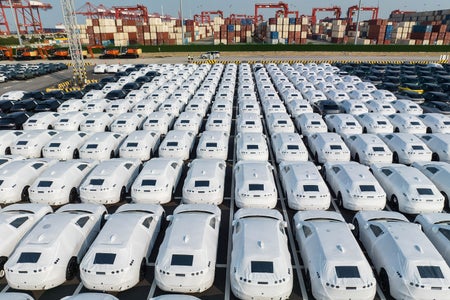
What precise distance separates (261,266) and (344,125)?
13251 mm

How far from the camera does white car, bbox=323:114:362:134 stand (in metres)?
18.3

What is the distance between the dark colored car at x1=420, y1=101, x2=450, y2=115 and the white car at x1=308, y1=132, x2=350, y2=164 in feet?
A: 37.6

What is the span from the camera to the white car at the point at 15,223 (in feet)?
30.9

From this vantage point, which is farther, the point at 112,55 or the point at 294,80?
the point at 112,55

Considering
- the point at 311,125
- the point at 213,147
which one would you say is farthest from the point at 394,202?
the point at 213,147

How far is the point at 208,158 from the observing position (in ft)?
50.7

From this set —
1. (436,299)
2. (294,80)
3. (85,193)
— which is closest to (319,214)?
(436,299)

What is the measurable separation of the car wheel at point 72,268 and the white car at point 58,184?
4.28 m

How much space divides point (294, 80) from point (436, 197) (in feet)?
80.4

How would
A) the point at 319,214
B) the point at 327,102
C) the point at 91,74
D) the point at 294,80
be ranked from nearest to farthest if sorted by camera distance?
the point at 319,214
the point at 327,102
the point at 294,80
the point at 91,74

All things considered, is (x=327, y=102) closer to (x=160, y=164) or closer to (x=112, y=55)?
(x=160, y=164)

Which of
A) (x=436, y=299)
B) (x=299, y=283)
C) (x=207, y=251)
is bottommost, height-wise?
(x=299, y=283)

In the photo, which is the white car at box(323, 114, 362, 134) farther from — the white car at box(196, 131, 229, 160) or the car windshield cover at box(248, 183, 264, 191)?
the car windshield cover at box(248, 183, 264, 191)

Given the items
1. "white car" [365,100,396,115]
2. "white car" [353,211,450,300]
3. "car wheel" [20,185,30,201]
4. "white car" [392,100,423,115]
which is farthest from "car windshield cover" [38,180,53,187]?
"white car" [392,100,423,115]
